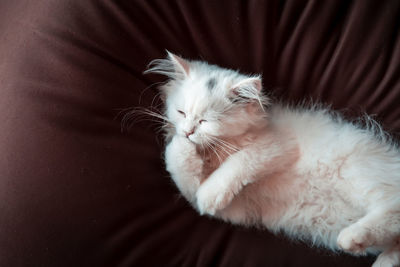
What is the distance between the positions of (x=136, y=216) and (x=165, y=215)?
11 centimetres

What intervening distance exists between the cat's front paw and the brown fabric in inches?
4.5

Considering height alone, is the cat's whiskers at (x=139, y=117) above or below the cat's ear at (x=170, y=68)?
below

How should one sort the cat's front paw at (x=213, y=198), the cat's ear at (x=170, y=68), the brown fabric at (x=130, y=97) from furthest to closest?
the cat's ear at (x=170, y=68) < the cat's front paw at (x=213, y=198) < the brown fabric at (x=130, y=97)

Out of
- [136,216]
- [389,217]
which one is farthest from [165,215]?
[389,217]

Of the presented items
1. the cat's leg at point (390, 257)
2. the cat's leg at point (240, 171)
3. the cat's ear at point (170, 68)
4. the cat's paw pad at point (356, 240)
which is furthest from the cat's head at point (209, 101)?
the cat's leg at point (390, 257)

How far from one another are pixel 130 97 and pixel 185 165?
0.35m

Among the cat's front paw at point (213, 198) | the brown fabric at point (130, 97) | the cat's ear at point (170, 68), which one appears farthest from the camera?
the cat's ear at point (170, 68)

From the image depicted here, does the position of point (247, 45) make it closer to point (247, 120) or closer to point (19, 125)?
point (247, 120)

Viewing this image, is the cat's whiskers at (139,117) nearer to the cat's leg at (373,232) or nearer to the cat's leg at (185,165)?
the cat's leg at (185,165)

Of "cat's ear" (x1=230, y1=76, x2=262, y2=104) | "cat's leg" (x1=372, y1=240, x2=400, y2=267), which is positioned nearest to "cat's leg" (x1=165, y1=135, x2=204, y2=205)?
"cat's ear" (x1=230, y1=76, x2=262, y2=104)

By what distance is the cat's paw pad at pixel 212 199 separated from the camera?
123 cm

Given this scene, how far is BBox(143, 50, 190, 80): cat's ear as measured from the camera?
1.36m

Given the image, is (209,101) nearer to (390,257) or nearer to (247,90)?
(247,90)

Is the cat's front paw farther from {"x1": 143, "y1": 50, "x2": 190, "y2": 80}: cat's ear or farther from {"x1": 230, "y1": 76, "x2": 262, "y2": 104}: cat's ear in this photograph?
{"x1": 143, "y1": 50, "x2": 190, "y2": 80}: cat's ear
